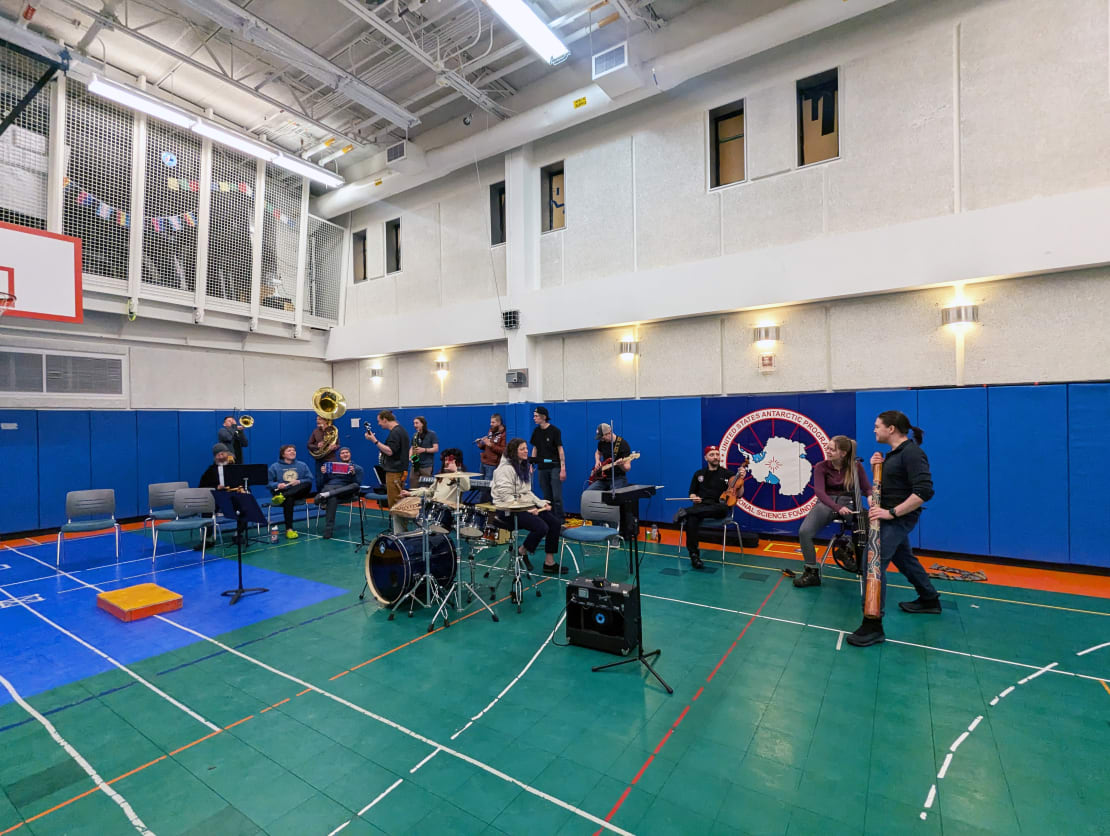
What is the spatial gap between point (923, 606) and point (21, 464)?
13.2 m

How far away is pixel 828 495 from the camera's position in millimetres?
5926

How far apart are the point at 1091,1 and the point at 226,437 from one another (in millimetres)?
13490

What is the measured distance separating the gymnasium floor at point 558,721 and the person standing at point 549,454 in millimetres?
2621

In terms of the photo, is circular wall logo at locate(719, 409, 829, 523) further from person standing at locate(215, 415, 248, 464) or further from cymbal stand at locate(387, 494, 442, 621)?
person standing at locate(215, 415, 248, 464)

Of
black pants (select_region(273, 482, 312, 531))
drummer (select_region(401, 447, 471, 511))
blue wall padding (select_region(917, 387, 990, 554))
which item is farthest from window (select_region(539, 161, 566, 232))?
blue wall padding (select_region(917, 387, 990, 554))

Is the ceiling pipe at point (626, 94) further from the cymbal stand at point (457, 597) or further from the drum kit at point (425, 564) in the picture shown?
the cymbal stand at point (457, 597)

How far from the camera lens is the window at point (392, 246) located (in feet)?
41.7

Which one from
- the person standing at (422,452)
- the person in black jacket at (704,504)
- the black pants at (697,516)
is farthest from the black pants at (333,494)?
the black pants at (697,516)

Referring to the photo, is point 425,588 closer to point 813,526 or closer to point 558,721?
point 558,721

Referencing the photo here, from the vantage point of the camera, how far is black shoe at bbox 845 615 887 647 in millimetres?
4188

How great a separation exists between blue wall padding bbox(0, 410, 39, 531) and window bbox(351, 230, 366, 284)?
6.98 meters

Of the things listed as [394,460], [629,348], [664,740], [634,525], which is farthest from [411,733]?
[629,348]

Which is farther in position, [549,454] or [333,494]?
[333,494]

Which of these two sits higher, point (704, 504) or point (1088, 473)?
point (1088, 473)
